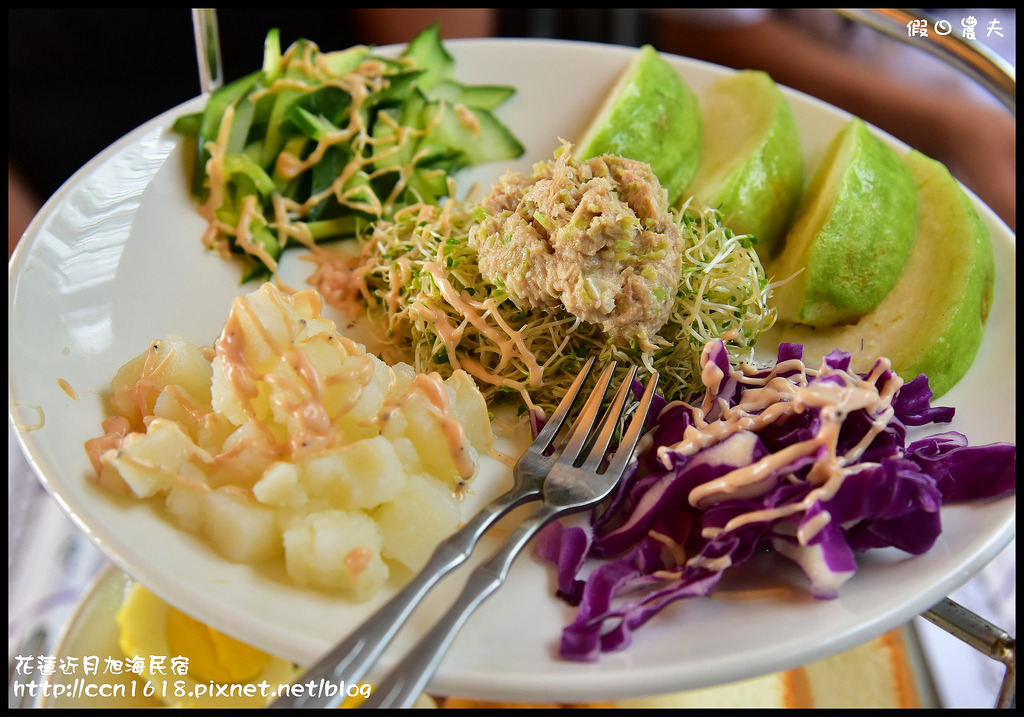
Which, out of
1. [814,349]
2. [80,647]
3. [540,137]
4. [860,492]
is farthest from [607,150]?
[80,647]

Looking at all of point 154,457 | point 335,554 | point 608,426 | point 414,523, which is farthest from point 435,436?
point 154,457

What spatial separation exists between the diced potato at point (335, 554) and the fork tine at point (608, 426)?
567 mm

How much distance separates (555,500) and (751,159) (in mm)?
1549

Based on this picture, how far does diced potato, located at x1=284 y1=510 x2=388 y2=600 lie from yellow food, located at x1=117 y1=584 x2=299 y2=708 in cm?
61

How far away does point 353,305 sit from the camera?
268 cm

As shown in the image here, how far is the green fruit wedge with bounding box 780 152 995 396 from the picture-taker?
2357 mm

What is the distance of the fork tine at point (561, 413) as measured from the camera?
2010 mm

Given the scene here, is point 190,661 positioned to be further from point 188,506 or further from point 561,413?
point 561,413

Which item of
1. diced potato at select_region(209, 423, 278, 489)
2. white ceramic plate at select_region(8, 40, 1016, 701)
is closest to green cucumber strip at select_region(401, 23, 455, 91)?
white ceramic plate at select_region(8, 40, 1016, 701)

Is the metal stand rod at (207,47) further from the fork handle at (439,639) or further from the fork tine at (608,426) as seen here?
the fork handle at (439,639)

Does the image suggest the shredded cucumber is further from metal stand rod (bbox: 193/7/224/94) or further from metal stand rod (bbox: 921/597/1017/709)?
metal stand rod (bbox: 921/597/1017/709)

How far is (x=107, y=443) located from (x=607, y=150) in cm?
186

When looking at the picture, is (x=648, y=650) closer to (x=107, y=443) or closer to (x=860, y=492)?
(x=860, y=492)

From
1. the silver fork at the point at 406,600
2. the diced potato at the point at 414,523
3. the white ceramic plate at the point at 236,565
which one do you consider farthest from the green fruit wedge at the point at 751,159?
the diced potato at the point at 414,523
